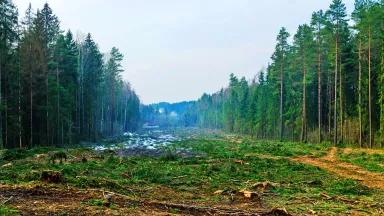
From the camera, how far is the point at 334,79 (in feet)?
196

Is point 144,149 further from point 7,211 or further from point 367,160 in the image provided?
point 7,211

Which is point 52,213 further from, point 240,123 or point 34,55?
point 240,123

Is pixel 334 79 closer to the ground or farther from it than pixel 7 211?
farther from it

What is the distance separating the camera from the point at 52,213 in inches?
405

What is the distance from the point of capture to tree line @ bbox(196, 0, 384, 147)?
47781 millimetres

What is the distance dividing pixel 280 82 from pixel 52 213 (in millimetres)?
64802

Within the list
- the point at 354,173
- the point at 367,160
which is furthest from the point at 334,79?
the point at 354,173

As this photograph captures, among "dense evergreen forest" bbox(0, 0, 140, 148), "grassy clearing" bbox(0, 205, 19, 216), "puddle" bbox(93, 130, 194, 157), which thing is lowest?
"puddle" bbox(93, 130, 194, 157)

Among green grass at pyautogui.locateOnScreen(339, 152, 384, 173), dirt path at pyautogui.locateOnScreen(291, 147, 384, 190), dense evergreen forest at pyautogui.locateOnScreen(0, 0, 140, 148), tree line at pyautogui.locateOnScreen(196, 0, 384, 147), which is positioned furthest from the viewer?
tree line at pyautogui.locateOnScreen(196, 0, 384, 147)

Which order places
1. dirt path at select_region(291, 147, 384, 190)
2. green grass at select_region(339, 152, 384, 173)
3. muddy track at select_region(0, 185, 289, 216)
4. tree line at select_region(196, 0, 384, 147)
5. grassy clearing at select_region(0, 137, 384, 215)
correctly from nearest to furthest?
1. muddy track at select_region(0, 185, 289, 216)
2. grassy clearing at select_region(0, 137, 384, 215)
3. dirt path at select_region(291, 147, 384, 190)
4. green grass at select_region(339, 152, 384, 173)
5. tree line at select_region(196, 0, 384, 147)

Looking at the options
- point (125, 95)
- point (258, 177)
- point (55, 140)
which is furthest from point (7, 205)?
point (125, 95)

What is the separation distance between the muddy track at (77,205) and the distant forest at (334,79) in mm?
37340

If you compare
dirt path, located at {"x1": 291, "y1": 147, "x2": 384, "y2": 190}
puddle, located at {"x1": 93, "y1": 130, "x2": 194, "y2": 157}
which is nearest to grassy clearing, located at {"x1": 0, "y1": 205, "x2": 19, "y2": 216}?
dirt path, located at {"x1": 291, "y1": 147, "x2": 384, "y2": 190}

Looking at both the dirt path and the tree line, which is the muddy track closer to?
the dirt path
